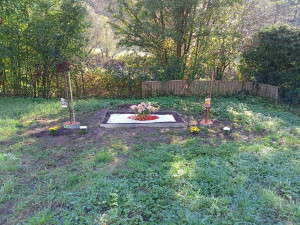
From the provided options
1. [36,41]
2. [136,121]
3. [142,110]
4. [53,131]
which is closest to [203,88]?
[142,110]

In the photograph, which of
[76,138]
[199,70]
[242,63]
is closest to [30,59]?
[76,138]

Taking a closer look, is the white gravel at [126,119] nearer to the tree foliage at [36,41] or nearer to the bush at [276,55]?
the tree foliage at [36,41]

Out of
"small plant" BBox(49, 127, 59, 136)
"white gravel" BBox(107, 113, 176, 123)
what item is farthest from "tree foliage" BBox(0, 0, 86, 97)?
"small plant" BBox(49, 127, 59, 136)

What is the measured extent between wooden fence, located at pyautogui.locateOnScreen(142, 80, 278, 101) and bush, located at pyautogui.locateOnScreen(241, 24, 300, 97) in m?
0.39

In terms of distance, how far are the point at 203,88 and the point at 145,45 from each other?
2.91 m

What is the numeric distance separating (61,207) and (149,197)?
0.95 metres

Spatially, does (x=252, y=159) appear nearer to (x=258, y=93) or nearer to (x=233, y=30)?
(x=258, y=93)

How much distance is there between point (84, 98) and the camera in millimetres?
8359

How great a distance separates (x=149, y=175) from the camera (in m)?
2.88

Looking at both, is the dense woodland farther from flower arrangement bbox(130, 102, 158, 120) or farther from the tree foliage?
flower arrangement bbox(130, 102, 158, 120)

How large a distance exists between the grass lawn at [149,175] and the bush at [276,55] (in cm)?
375

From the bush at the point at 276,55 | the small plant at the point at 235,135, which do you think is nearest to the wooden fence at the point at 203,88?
the bush at the point at 276,55

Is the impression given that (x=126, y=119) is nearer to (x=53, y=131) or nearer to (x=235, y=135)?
(x=53, y=131)

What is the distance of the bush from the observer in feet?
25.3
